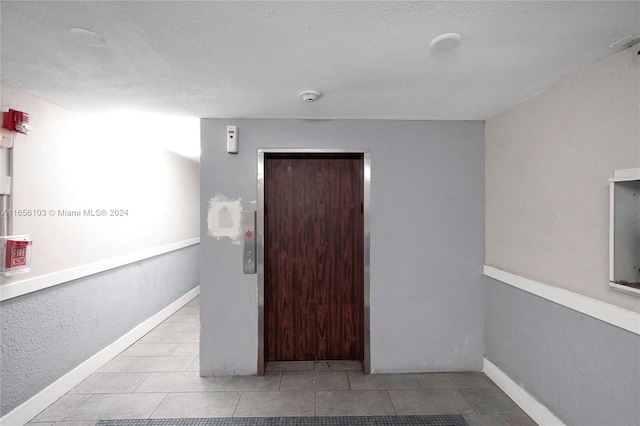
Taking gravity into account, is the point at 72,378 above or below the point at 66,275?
below

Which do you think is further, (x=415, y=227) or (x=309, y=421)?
(x=415, y=227)

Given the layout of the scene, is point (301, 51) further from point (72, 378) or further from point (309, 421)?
point (72, 378)

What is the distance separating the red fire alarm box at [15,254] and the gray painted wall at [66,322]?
9.0 inches

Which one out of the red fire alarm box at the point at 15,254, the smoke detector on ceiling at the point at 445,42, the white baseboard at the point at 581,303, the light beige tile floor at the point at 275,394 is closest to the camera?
the smoke detector on ceiling at the point at 445,42

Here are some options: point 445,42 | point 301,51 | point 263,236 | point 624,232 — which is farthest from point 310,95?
point 624,232

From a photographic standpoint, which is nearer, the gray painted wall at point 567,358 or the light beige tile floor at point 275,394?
the gray painted wall at point 567,358

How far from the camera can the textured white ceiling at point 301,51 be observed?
1.37 meters

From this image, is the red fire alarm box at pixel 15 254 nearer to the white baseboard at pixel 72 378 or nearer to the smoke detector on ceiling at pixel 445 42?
the white baseboard at pixel 72 378

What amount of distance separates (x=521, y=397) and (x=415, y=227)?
1.53 m

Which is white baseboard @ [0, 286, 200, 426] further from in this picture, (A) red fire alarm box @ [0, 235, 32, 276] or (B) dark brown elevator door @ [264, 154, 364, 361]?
(B) dark brown elevator door @ [264, 154, 364, 361]

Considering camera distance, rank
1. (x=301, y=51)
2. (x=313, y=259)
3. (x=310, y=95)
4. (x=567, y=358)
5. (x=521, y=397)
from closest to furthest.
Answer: (x=301, y=51), (x=567, y=358), (x=310, y=95), (x=521, y=397), (x=313, y=259)

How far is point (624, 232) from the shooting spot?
67.5 inches

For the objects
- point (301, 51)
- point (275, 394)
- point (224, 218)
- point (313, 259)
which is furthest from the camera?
point (313, 259)

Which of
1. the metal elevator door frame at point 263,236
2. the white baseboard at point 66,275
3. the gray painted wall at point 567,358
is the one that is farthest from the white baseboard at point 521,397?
the white baseboard at point 66,275
